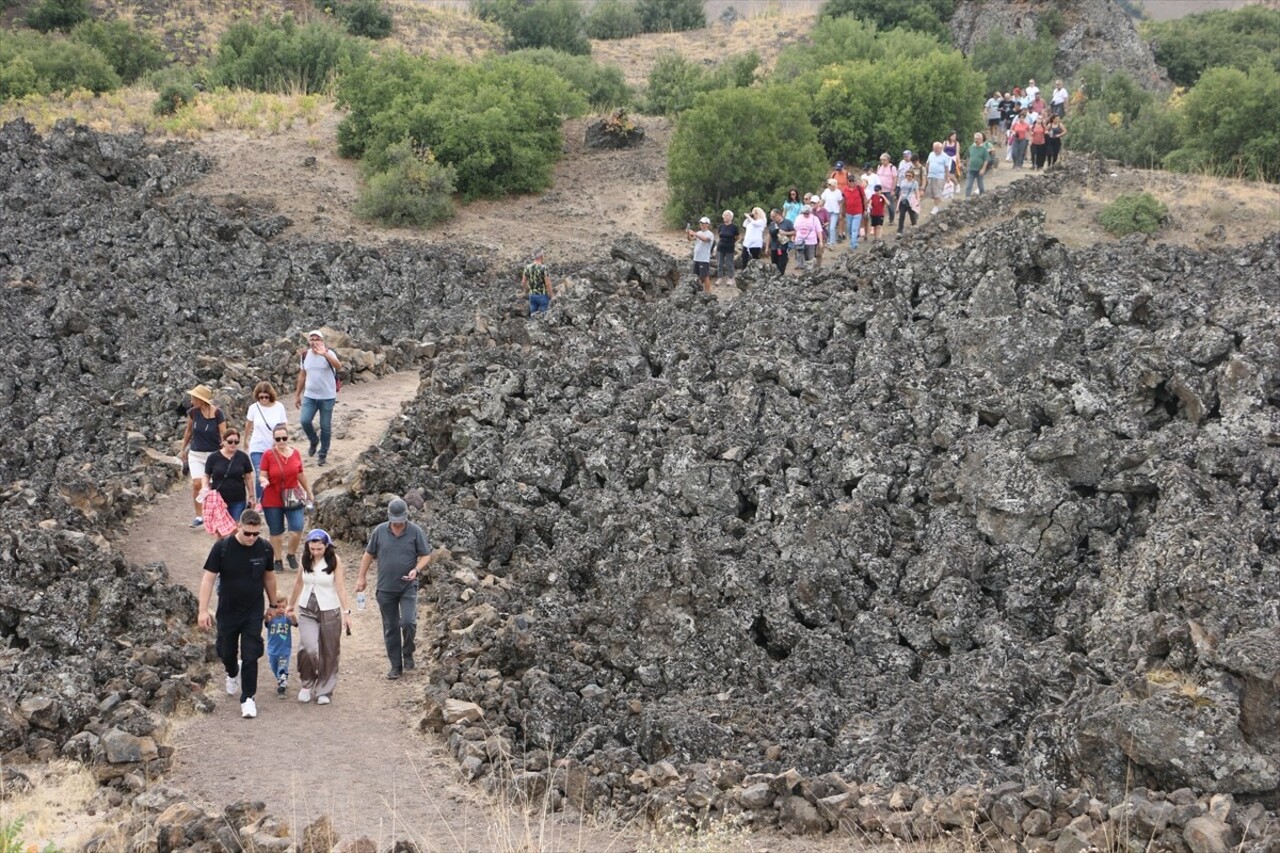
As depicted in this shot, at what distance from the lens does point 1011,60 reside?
38.3 metres

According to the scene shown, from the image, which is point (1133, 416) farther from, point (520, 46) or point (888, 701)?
point (520, 46)

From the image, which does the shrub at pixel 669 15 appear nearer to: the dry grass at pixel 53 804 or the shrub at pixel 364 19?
the shrub at pixel 364 19

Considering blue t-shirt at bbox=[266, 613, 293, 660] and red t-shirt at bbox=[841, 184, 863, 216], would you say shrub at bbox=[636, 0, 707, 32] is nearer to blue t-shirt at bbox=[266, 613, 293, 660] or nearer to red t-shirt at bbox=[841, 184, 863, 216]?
red t-shirt at bbox=[841, 184, 863, 216]

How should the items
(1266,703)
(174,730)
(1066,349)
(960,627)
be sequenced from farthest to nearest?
(1066,349) < (960,627) < (174,730) < (1266,703)

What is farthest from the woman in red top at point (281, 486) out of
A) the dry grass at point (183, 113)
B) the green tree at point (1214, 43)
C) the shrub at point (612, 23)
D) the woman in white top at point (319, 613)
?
the shrub at point (612, 23)

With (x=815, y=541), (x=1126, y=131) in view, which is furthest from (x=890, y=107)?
(x=815, y=541)

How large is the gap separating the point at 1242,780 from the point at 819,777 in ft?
7.80

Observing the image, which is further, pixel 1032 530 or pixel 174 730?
pixel 1032 530

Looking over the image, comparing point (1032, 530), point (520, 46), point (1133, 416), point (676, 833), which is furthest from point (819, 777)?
point (520, 46)

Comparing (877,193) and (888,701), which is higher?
(877,193)

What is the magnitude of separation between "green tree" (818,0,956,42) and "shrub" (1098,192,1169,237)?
20201 mm

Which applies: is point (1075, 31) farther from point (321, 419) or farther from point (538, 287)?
point (321, 419)

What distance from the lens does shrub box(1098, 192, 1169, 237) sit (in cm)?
2203

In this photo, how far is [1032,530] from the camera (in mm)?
12148
